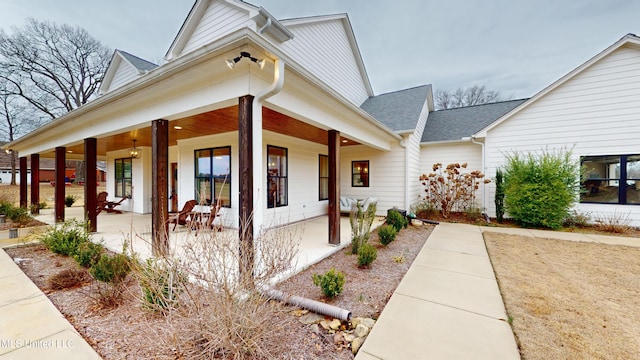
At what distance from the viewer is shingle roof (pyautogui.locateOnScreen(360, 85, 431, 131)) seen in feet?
29.2

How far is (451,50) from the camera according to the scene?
537 inches

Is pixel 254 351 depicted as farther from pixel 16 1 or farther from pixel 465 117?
pixel 16 1

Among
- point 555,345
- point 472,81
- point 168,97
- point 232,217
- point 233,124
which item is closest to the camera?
point 555,345

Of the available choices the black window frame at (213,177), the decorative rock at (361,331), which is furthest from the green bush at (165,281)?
the black window frame at (213,177)

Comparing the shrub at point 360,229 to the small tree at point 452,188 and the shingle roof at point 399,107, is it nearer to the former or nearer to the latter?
the shingle roof at point 399,107

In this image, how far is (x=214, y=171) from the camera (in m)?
7.23

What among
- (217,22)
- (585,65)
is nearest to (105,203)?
(217,22)

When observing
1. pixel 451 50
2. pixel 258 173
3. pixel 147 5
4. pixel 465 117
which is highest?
pixel 147 5

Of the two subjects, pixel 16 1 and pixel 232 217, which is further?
pixel 16 1

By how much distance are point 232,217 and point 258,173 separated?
4.16m

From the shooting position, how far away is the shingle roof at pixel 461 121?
986 cm

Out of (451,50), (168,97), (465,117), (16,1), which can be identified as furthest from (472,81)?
(16,1)

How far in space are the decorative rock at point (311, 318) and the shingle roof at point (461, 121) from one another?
9422 mm

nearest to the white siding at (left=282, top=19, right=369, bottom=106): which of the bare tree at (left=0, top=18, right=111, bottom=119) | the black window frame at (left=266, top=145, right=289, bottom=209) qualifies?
the black window frame at (left=266, top=145, right=289, bottom=209)
